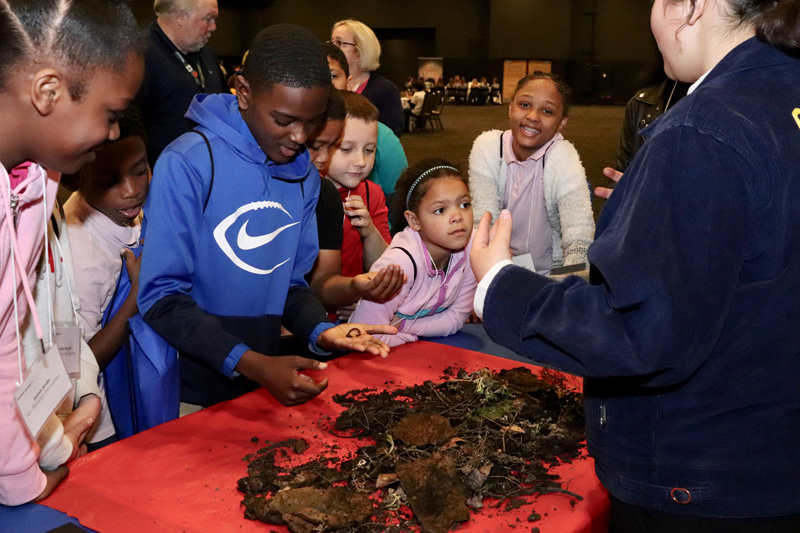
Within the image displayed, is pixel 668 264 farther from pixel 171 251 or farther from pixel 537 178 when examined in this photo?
pixel 537 178

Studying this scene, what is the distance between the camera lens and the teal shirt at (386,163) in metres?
3.42

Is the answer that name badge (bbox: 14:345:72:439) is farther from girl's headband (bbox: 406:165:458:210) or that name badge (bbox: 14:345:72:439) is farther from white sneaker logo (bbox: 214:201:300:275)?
girl's headband (bbox: 406:165:458:210)

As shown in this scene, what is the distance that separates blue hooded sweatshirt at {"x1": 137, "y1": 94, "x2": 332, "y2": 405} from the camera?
5.52ft

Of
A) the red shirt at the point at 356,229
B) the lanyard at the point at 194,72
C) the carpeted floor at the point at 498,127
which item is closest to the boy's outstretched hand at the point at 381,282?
the red shirt at the point at 356,229

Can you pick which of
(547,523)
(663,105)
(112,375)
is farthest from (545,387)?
(663,105)

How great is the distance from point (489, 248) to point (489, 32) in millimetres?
21902

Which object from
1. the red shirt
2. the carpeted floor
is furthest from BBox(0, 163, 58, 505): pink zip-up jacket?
the carpeted floor

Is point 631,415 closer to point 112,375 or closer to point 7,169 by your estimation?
point 7,169

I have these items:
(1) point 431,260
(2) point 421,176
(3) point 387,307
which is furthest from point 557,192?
(3) point 387,307

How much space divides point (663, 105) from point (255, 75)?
77.0 inches

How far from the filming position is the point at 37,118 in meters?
1.13

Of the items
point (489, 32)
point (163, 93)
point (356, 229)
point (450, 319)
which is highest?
point (489, 32)

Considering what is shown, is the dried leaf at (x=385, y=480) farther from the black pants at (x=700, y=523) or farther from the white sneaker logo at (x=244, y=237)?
the white sneaker logo at (x=244, y=237)

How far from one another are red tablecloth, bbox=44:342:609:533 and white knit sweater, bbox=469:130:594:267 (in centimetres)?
148
